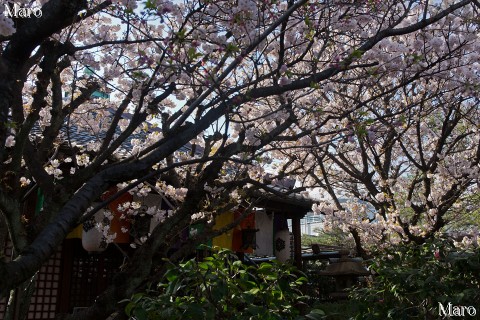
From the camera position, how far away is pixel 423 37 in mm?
6273

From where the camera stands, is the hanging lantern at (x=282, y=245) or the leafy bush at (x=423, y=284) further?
the hanging lantern at (x=282, y=245)

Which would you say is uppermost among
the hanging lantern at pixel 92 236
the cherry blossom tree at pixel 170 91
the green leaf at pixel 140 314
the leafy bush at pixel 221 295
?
the cherry blossom tree at pixel 170 91

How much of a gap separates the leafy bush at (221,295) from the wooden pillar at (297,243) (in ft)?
21.4

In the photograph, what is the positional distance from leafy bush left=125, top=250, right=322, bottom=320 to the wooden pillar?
653 cm

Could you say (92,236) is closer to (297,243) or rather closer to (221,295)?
(221,295)

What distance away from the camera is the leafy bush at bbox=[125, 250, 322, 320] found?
322 centimetres

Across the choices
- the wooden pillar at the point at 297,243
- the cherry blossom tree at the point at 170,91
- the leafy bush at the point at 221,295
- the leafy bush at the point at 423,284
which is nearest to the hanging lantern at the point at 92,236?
the cherry blossom tree at the point at 170,91

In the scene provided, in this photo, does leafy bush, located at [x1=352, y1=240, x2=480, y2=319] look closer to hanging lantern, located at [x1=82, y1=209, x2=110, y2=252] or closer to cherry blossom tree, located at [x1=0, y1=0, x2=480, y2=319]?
cherry blossom tree, located at [x1=0, y1=0, x2=480, y2=319]

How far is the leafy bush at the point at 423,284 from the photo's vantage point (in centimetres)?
436

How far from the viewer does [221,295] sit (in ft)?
10.8

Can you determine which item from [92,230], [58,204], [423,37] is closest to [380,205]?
[423,37]

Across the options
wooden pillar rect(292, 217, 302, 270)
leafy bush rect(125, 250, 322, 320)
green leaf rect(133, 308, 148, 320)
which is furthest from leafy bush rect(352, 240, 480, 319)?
wooden pillar rect(292, 217, 302, 270)

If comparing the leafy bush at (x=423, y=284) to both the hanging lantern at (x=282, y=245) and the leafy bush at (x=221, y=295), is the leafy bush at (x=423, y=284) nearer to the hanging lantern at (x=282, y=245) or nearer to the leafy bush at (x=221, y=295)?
the leafy bush at (x=221, y=295)

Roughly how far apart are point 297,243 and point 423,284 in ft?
21.1
